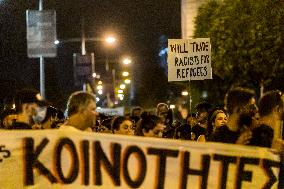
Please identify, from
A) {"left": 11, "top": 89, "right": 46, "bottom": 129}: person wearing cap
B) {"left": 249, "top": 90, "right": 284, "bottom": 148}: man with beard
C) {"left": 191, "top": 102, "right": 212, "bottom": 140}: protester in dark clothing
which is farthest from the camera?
{"left": 191, "top": 102, "right": 212, "bottom": 140}: protester in dark clothing

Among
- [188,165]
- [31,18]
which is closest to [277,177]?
[188,165]

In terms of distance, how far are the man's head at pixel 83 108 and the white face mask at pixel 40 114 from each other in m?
0.92

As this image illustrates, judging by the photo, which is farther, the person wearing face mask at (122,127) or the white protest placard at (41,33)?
the white protest placard at (41,33)

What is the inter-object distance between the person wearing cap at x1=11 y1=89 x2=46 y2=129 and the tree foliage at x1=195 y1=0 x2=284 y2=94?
1947 cm

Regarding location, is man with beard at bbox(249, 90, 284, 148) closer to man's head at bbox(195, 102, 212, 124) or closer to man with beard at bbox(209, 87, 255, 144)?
man with beard at bbox(209, 87, 255, 144)

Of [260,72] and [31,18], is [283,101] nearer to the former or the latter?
[31,18]

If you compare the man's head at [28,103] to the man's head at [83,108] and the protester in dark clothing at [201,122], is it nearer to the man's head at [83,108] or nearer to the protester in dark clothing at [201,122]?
the man's head at [83,108]

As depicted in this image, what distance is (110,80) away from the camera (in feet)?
206

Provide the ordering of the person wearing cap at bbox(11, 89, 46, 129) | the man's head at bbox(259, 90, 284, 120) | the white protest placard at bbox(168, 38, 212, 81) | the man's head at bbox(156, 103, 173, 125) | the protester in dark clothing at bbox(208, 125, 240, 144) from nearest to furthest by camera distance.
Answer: the protester in dark clothing at bbox(208, 125, 240, 144)
the man's head at bbox(259, 90, 284, 120)
the person wearing cap at bbox(11, 89, 46, 129)
the white protest placard at bbox(168, 38, 212, 81)
the man's head at bbox(156, 103, 173, 125)

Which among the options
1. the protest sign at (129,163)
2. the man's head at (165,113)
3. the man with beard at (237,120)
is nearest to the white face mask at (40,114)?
the protest sign at (129,163)

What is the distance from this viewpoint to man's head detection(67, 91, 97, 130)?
5.83 metres

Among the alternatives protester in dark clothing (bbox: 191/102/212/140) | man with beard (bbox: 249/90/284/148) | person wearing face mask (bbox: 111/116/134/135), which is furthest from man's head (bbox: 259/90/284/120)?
protester in dark clothing (bbox: 191/102/212/140)

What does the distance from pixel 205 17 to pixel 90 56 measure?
884 cm

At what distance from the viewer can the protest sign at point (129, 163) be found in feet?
17.7
